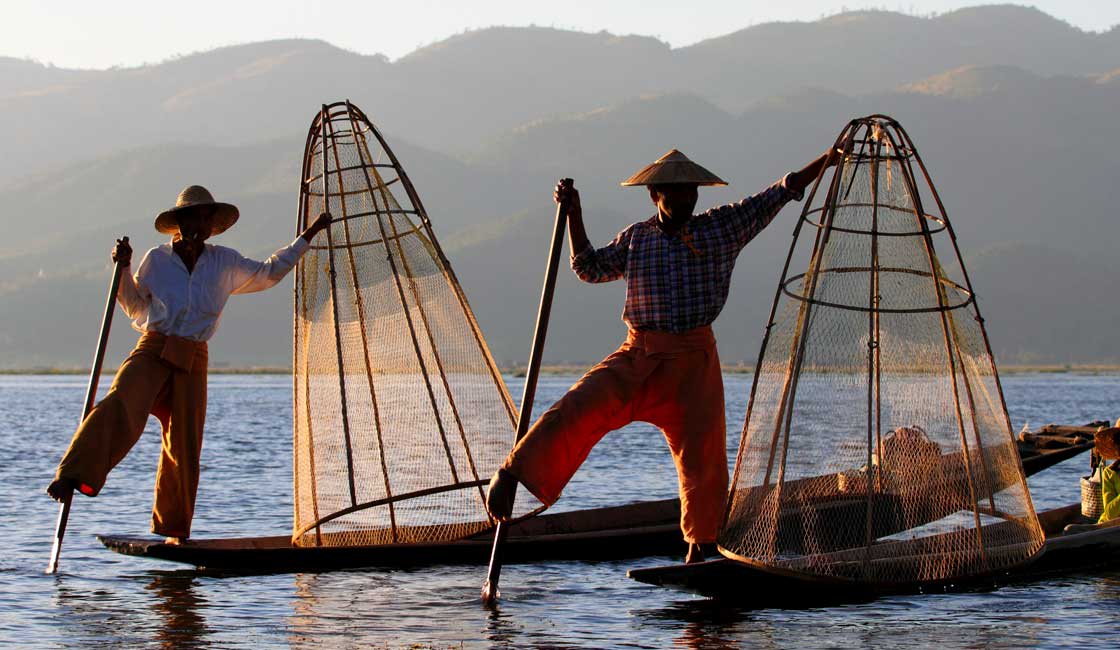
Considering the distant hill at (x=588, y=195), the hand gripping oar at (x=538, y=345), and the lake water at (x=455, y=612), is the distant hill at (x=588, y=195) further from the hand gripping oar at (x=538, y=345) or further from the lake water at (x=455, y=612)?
the hand gripping oar at (x=538, y=345)

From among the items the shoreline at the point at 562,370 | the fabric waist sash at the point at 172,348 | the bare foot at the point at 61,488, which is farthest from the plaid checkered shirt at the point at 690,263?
the shoreline at the point at 562,370

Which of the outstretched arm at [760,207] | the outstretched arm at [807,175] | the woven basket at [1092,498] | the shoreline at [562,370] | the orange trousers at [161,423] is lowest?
the woven basket at [1092,498]

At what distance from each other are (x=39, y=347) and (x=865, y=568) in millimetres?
103881

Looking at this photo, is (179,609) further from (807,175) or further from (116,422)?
(807,175)

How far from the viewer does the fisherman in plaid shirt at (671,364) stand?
664cm

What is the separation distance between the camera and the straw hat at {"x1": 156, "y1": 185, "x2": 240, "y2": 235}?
25.7 ft

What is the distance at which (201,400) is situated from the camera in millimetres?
7945

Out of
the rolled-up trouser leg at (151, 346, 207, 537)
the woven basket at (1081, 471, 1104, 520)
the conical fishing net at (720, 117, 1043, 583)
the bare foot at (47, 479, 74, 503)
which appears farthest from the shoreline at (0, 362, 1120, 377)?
the bare foot at (47, 479, 74, 503)

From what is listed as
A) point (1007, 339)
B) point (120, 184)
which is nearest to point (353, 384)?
point (1007, 339)

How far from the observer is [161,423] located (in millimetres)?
7840

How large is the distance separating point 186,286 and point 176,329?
0.23 m

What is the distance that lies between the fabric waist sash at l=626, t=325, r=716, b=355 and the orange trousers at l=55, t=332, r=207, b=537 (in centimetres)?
238

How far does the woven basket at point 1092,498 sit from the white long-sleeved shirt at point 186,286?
4963mm

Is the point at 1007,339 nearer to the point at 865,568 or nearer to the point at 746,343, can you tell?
the point at 746,343
